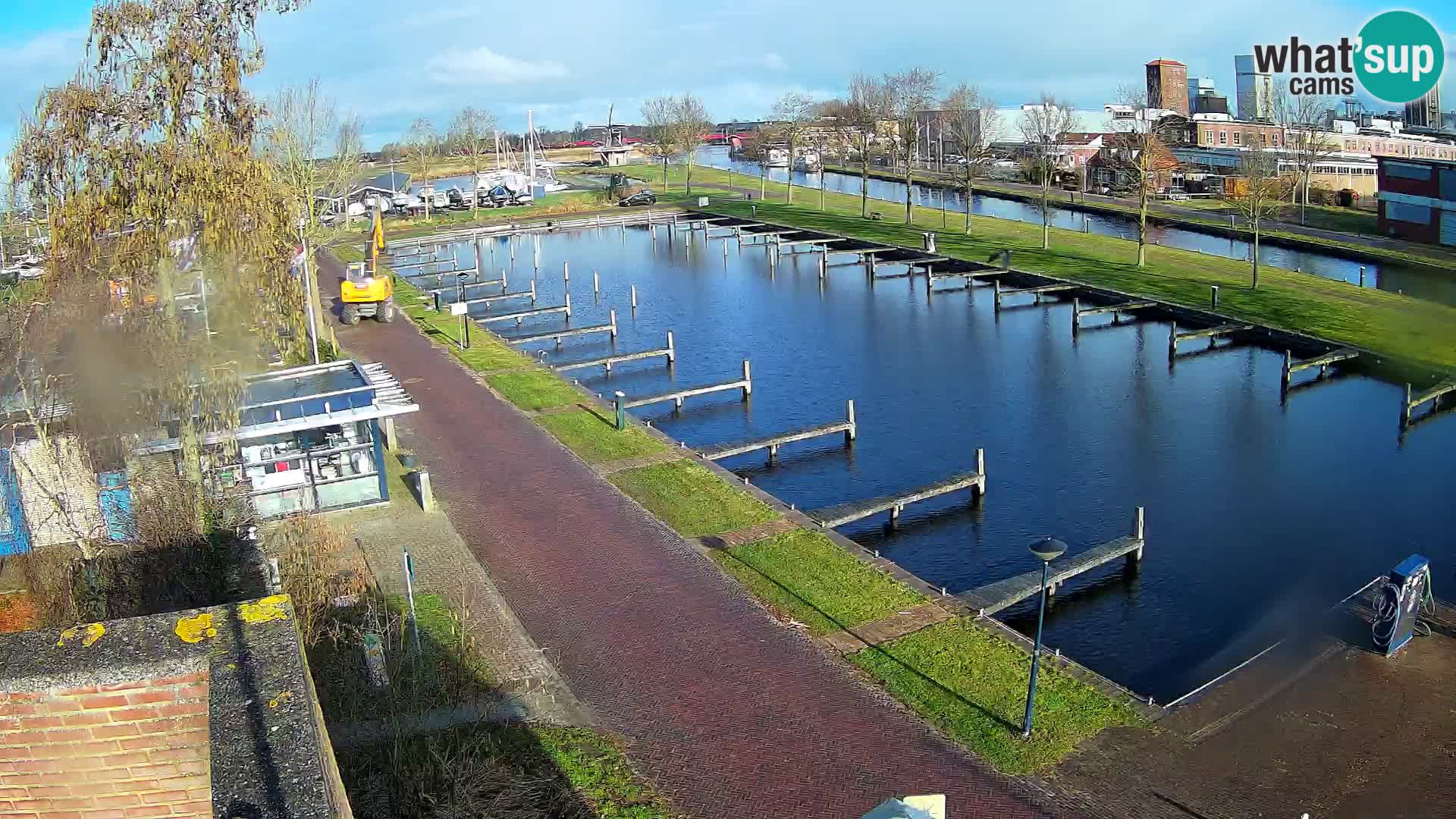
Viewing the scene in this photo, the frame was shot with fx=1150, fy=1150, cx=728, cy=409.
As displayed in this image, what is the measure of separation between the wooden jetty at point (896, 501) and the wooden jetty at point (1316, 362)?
506 inches

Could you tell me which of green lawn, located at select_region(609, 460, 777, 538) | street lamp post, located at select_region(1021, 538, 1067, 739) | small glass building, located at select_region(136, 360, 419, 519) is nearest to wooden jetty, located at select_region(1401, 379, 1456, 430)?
green lawn, located at select_region(609, 460, 777, 538)

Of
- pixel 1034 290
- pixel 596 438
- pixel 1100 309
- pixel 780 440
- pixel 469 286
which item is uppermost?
pixel 469 286

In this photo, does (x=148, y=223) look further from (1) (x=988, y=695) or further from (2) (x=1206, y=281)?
(2) (x=1206, y=281)

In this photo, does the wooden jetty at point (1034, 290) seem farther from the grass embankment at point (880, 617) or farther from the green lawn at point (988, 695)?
the green lawn at point (988, 695)

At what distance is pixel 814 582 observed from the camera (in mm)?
19172

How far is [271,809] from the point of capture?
20.0ft

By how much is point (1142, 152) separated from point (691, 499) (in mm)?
37093

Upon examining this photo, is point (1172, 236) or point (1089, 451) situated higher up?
point (1172, 236)

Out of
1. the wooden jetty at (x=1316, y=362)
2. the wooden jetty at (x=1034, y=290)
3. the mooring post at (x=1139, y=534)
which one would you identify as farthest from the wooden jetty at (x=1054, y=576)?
the wooden jetty at (x=1034, y=290)

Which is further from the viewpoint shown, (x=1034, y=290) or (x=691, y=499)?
(x=1034, y=290)

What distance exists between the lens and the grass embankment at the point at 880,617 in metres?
14.8

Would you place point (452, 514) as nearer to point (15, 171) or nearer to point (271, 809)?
point (15, 171)

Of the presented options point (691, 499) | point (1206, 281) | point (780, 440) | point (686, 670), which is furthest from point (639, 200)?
point (686, 670)

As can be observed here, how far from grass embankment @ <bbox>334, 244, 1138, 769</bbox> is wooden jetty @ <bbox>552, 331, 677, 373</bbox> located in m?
8.19
